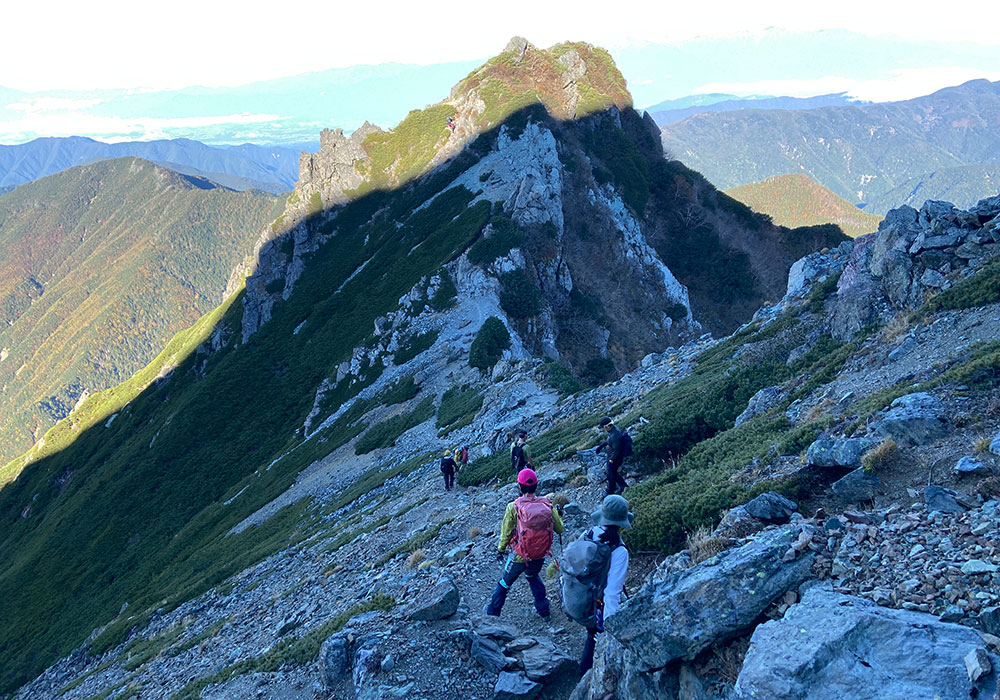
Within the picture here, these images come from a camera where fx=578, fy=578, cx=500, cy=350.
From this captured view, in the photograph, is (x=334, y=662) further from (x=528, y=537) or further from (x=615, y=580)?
(x=615, y=580)

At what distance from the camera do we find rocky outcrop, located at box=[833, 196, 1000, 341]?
18.4 meters

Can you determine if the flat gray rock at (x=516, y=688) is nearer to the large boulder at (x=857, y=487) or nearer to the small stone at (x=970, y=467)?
the large boulder at (x=857, y=487)

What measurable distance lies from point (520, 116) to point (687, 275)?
29.7 meters

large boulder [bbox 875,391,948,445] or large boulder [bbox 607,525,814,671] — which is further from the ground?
large boulder [bbox 875,391,948,445]

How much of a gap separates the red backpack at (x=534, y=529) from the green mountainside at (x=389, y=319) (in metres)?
14.1

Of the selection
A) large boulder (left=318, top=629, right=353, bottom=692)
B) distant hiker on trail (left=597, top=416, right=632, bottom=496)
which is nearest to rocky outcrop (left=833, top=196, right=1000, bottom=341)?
distant hiker on trail (left=597, top=416, right=632, bottom=496)

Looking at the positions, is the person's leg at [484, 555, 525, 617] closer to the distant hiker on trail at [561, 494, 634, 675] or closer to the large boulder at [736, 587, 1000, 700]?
the distant hiker on trail at [561, 494, 634, 675]

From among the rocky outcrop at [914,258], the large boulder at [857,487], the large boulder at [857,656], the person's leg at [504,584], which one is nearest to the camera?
the large boulder at [857,656]

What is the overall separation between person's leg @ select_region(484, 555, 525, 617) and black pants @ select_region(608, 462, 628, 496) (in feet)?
16.0

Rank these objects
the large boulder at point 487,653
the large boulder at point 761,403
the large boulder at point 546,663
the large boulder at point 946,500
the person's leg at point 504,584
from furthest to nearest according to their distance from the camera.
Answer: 1. the large boulder at point 761,403
2. the person's leg at point 504,584
3. the large boulder at point 487,653
4. the large boulder at point 546,663
5. the large boulder at point 946,500

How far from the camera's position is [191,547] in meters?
48.5

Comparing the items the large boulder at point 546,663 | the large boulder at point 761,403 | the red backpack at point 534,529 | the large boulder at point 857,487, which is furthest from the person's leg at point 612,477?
the large boulder at point 857,487

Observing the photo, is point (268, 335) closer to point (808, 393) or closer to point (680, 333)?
point (680, 333)

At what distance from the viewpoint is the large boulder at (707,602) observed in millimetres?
7086
